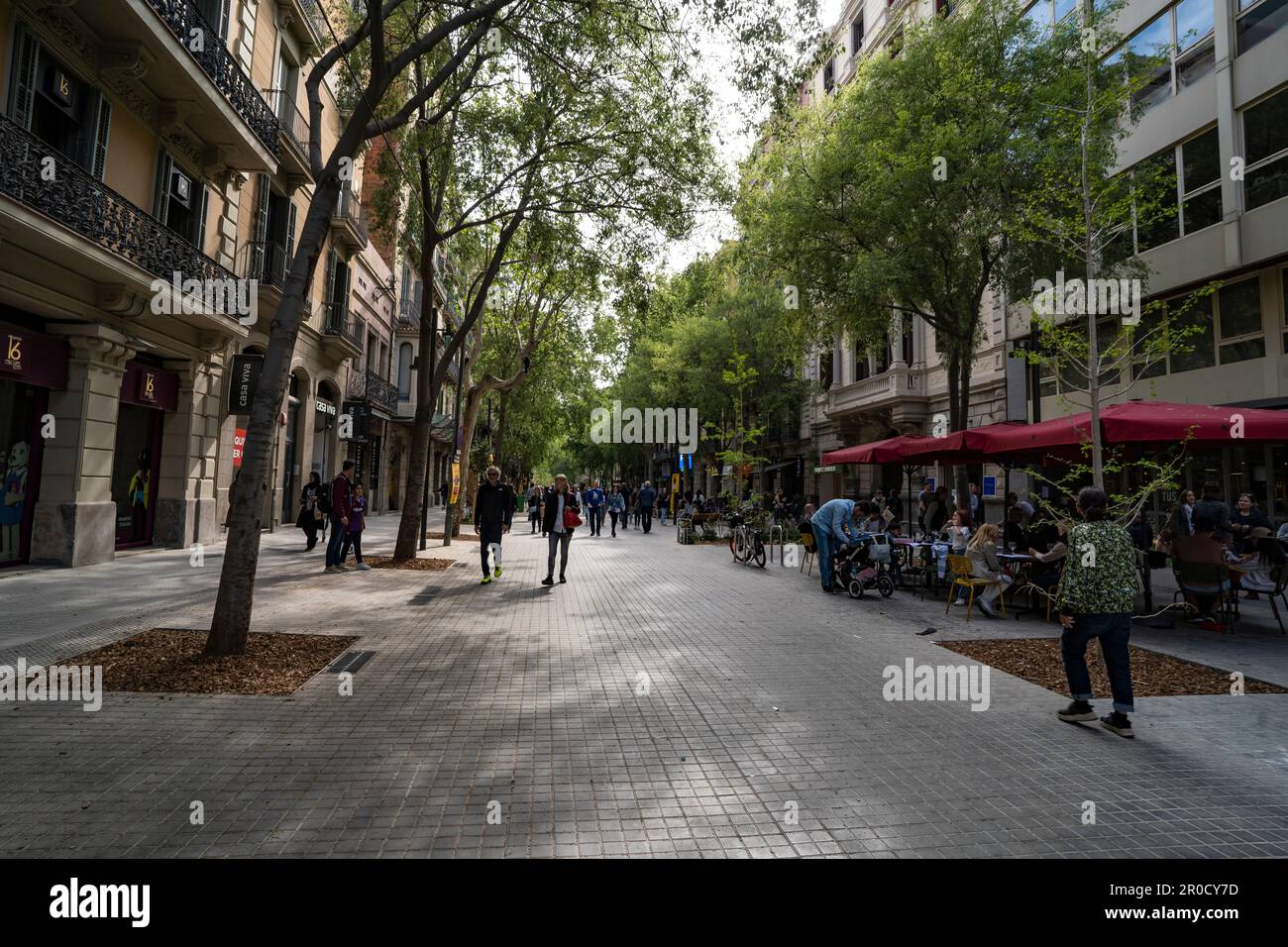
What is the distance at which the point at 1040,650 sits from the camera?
7602 mm

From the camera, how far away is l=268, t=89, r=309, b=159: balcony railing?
54.2 ft

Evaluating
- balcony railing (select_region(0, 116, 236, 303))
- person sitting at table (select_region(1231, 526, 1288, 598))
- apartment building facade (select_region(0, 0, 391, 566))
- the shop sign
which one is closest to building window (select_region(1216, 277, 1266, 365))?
person sitting at table (select_region(1231, 526, 1288, 598))

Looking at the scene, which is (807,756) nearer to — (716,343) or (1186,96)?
(1186,96)

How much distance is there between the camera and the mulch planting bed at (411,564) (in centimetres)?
1347

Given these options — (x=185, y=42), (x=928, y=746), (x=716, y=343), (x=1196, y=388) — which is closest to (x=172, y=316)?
(x=185, y=42)

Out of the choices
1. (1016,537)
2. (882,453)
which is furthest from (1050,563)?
(882,453)

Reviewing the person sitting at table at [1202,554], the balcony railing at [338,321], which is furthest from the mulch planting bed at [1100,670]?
the balcony railing at [338,321]

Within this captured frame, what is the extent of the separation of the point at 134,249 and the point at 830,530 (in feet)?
41.2

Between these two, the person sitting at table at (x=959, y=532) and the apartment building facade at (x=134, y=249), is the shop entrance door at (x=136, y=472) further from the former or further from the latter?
the person sitting at table at (x=959, y=532)

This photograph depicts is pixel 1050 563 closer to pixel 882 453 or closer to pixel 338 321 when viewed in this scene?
pixel 882 453

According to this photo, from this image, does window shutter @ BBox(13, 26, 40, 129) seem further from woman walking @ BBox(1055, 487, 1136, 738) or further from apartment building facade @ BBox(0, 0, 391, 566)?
woman walking @ BBox(1055, 487, 1136, 738)

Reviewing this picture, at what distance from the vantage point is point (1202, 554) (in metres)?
9.20

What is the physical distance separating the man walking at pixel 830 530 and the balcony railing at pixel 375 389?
1932 cm
